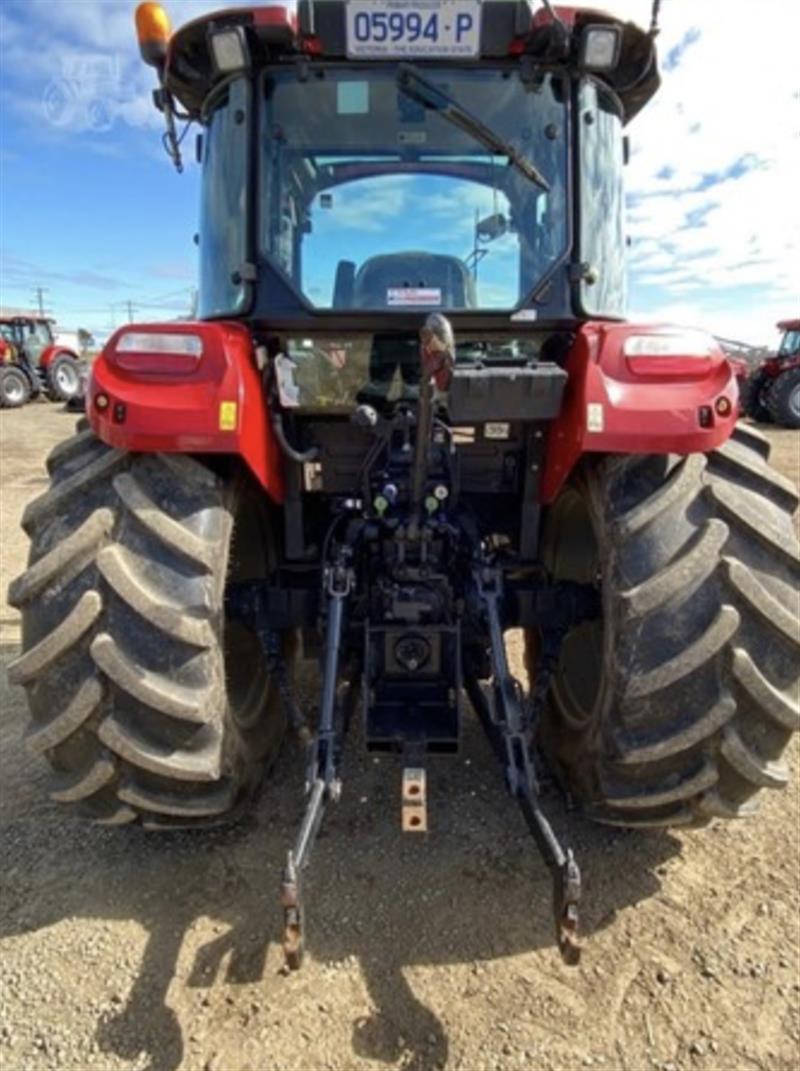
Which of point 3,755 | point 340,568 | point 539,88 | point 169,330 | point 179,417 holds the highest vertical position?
point 539,88

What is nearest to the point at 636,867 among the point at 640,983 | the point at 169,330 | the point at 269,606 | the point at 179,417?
the point at 640,983

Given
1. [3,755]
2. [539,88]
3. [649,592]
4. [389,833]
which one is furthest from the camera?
[3,755]

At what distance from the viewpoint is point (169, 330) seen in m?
2.20

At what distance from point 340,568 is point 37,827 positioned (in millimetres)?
1334

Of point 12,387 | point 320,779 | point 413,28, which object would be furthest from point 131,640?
point 12,387

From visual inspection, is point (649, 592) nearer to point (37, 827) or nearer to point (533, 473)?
point (533, 473)

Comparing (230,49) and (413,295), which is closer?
(230,49)

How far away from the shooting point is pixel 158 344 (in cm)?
219

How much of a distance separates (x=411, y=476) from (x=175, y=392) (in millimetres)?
701

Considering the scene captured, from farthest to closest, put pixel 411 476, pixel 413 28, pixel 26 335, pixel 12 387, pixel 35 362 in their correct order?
pixel 26 335 → pixel 35 362 → pixel 12 387 → pixel 411 476 → pixel 413 28

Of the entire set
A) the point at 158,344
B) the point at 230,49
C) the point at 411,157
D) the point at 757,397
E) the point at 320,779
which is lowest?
the point at 320,779

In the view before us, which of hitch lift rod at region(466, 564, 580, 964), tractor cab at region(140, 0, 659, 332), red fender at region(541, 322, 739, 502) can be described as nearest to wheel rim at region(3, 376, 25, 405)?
tractor cab at region(140, 0, 659, 332)

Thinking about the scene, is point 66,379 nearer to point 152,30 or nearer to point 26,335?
point 26,335

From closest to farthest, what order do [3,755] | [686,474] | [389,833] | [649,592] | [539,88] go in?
[649,592] → [686,474] → [539,88] → [389,833] → [3,755]
